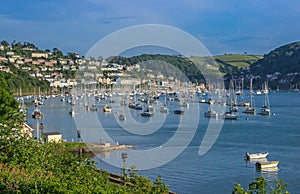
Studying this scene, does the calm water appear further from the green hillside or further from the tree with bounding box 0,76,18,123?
the green hillside

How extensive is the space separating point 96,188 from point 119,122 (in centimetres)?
→ 3175

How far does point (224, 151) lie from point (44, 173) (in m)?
15.9

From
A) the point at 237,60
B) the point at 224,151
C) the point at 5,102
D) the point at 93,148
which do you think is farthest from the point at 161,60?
the point at 237,60

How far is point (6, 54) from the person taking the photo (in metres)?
107

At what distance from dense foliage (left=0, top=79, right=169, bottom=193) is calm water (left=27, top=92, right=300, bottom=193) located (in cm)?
667

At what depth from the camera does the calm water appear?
16.9 meters

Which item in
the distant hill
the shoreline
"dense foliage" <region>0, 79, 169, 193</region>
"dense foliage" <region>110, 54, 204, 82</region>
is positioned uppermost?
the distant hill

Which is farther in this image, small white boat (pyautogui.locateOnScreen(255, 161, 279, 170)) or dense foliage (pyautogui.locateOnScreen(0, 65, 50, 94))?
dense foliage (pyautogui.locateOnScreen(0, 65, 50, 94))

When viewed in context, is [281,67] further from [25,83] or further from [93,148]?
[93,148]

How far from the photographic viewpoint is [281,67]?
359ft

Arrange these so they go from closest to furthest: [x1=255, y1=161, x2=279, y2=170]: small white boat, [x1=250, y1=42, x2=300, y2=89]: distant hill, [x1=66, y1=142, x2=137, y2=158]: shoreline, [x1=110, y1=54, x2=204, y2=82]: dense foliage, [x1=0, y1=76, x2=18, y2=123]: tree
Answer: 1. [x1=0, y1=76, x2=18, y2=123]: tree
2. [x1=255, y1=161, x2=279, y2=170]: small white boat
3. [x1=66, y1=142, x2=137, y2=158]: shoreline
4. [x1=110, y1=54, x2=204, y2=82]: dense foliage
5. [x1=250, y1=42, x2=300, y2=89]: distant hill

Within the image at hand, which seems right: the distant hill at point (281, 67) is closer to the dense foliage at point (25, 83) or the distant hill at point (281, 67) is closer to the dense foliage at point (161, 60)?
the dense foliage at point (25, 83)

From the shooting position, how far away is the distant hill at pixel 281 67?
340 feet

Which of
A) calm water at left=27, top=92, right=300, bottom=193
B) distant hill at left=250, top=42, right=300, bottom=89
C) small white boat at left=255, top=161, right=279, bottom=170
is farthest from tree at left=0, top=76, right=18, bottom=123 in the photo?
distant hill at left=250, top=42, right=300, bottom=89
